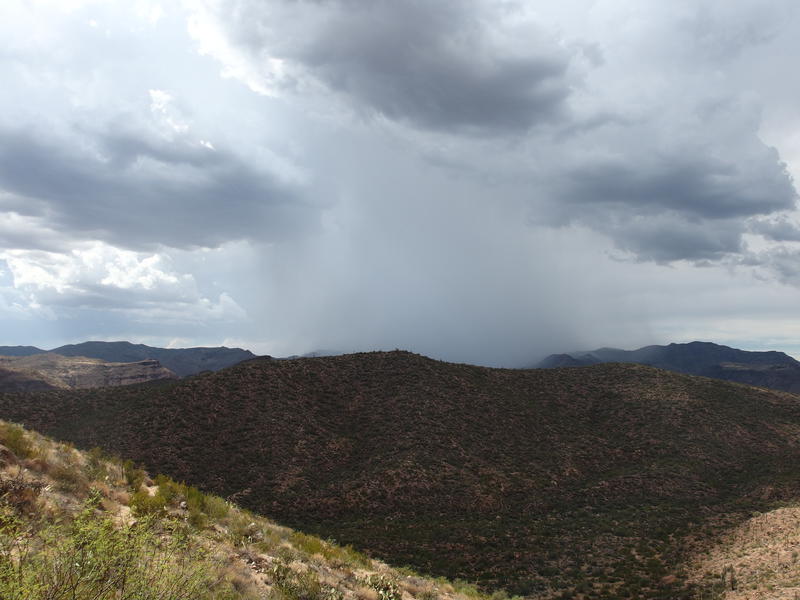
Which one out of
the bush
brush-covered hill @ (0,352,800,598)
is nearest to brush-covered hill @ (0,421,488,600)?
the bush

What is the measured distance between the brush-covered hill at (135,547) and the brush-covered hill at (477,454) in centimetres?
1351

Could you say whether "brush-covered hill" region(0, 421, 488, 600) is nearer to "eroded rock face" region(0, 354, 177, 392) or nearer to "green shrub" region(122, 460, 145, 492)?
"green shrub" region(122, 460, 145, 492)

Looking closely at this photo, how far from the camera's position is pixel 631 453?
51625mm

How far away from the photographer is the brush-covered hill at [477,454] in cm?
2961

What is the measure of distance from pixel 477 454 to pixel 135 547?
149ft

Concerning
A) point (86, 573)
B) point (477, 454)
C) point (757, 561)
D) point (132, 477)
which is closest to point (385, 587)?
point (86, 573)

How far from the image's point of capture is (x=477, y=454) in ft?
159

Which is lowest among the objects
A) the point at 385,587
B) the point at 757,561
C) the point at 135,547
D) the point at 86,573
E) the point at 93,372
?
the point at 93,372

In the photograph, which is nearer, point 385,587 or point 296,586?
point 296,586

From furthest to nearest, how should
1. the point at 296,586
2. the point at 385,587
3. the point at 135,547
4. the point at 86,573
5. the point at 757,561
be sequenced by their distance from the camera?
the point at 757,561 < the point at 385,587 < the point at 296,586 < the point at 135,547 < the point at 86,573

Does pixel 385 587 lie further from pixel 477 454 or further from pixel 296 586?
pixel 477 454

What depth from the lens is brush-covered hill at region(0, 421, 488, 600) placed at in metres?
6.40

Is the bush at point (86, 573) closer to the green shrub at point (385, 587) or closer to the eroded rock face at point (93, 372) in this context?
the green shrub at point (385, 587)

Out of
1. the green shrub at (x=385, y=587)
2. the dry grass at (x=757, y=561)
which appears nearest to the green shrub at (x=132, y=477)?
the green shrub at (x=385, y=587)
